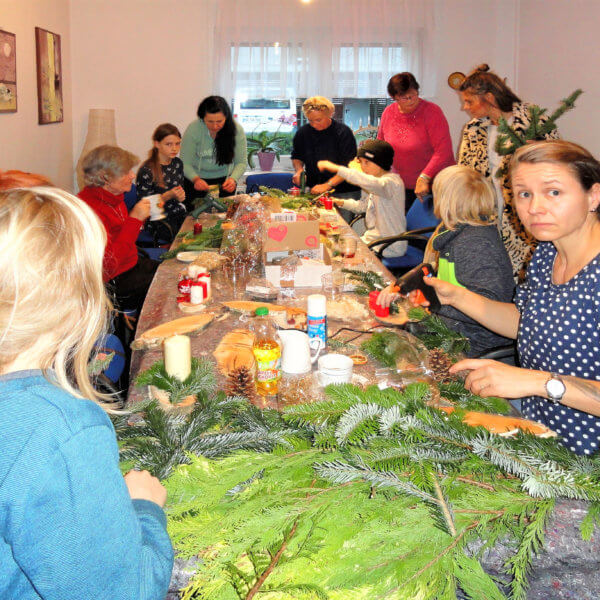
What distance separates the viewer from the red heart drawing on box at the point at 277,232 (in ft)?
9.93

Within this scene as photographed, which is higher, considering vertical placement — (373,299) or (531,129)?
(531,129)

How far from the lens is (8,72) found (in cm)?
496

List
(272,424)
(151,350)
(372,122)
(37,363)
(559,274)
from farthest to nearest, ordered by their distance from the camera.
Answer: (372,122)
(151,350)
(559,274)
(272,424)
(37,363)

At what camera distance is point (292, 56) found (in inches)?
287

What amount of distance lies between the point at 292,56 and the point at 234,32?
0.71 meters

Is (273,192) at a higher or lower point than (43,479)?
higher

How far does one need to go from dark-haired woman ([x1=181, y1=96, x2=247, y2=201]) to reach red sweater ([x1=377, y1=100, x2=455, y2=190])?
4.88 ft

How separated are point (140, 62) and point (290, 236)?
510cm

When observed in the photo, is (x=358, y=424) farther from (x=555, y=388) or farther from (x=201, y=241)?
(x=201, y=241)

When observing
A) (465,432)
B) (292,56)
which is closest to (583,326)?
(465,432)

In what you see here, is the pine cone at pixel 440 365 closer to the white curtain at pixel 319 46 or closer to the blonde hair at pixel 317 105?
the blonde hair at pixel 317 105

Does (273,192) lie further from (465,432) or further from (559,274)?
(465,432)

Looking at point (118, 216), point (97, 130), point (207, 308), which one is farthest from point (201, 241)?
point (97, 130)

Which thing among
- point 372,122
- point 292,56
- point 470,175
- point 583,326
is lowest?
point 583,326
